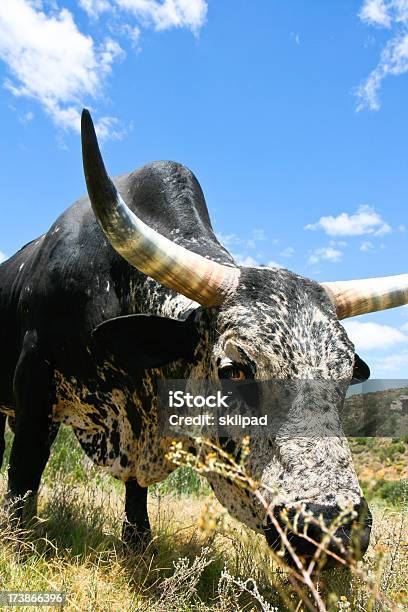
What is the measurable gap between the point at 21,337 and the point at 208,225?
1.52m

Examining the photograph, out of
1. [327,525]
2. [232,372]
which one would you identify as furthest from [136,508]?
[327,525]

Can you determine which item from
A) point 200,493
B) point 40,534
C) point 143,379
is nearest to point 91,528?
point 40,534

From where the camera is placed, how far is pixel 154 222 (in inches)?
160

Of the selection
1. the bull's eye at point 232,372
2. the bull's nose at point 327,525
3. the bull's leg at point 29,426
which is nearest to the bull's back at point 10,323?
the bull's leg at point 29,426

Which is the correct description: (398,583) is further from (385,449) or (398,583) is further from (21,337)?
(385,449)

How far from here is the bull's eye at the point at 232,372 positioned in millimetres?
2838

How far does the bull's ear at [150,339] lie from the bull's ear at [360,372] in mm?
1209

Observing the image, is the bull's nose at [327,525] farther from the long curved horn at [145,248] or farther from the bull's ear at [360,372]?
the bull's ear at [360,372]

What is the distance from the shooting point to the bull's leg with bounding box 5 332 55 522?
3916 millimetres

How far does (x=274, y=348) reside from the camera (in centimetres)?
270

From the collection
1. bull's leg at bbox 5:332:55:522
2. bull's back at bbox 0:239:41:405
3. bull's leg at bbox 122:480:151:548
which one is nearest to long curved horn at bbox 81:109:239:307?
bull's leg at bbox 5:332:55:522

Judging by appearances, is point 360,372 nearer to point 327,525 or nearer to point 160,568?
point 160,568

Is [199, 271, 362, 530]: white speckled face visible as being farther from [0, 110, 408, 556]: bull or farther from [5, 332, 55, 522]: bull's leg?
[5, 332, 55, 522]: bull's leg

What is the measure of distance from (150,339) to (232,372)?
60 centimetres
